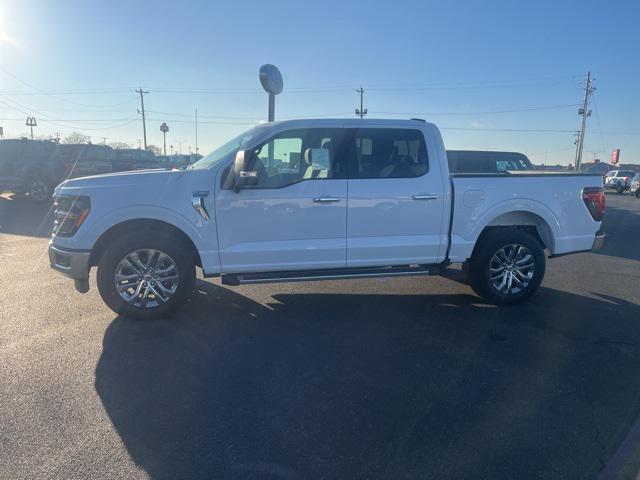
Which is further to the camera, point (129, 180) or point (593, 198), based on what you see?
point (593, 198)

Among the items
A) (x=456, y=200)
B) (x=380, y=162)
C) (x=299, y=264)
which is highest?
(x=380, y=162)

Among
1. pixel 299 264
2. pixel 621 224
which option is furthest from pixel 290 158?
pixel 621 224

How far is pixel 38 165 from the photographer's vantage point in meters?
14.7

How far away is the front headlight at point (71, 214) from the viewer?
451 cm

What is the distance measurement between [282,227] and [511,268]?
279 centimetres

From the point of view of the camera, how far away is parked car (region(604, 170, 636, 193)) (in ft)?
104

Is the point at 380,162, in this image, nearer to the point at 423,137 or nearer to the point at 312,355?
the point at 423,137

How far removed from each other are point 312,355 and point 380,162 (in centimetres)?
230

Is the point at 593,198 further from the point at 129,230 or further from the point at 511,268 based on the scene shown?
the point at 129,230

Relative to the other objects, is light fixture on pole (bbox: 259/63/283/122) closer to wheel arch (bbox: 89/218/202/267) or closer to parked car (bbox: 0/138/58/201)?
wheel arch (bbox: 89/218/202/267)

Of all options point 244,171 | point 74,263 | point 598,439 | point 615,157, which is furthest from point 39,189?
point 615,157

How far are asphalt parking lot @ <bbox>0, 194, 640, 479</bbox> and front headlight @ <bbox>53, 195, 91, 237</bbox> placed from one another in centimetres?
95

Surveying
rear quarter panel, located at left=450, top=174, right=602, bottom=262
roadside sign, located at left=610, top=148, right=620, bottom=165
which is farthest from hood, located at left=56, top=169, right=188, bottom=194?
roadside sign, located at left=610, top=148, right=620, bottom=165

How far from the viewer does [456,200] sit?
5141mm
